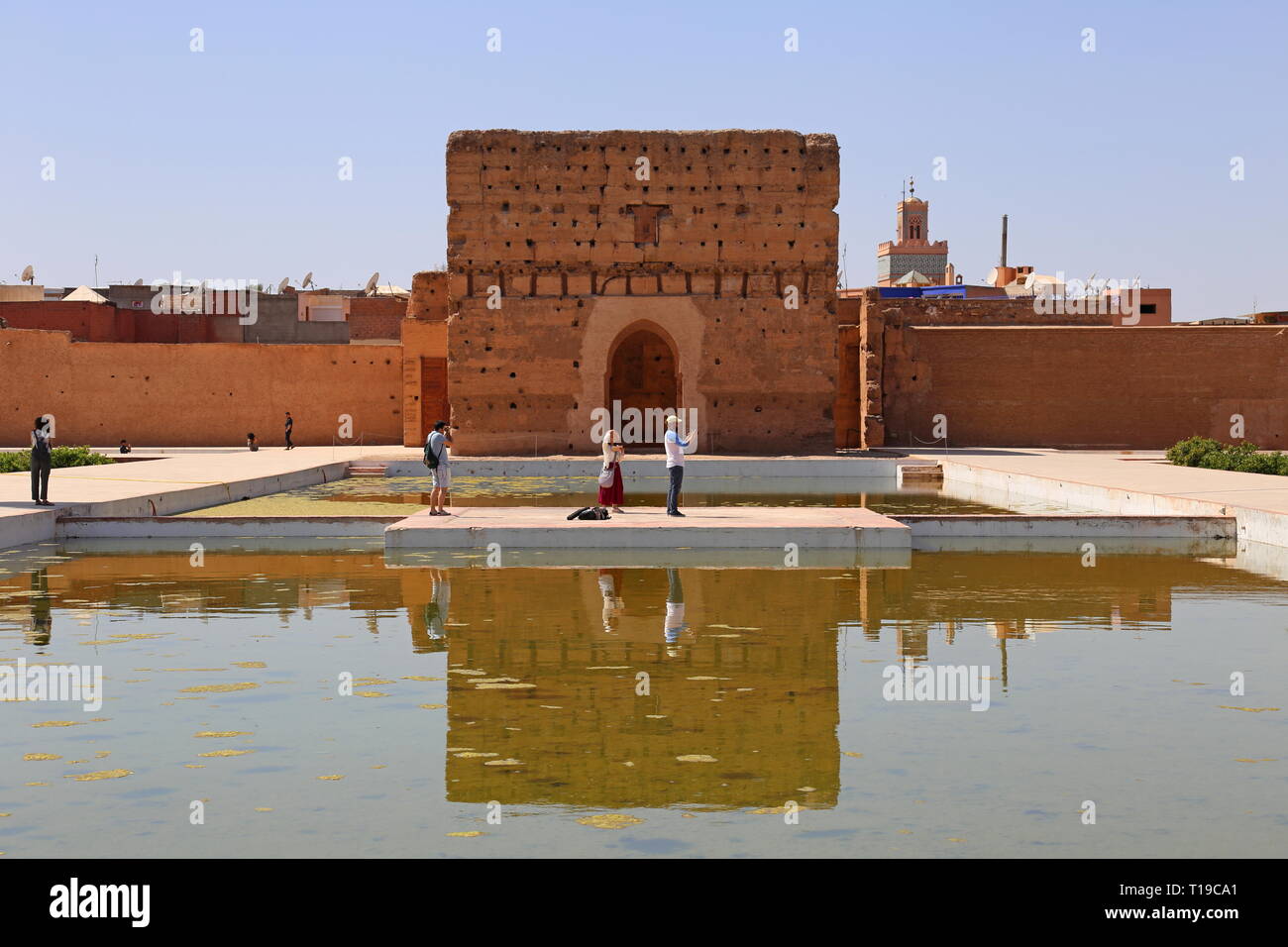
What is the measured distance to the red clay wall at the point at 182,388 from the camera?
3222 cm

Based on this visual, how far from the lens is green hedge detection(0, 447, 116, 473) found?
864 inches

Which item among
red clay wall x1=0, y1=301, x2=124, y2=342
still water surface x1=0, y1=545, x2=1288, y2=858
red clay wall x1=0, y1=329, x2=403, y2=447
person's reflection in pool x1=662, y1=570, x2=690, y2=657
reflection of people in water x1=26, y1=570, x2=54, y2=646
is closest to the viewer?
still water surface x1=0, y1=545, x2=1288, y2=858

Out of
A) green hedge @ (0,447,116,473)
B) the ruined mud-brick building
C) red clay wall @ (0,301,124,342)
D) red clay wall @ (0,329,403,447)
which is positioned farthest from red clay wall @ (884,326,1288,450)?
red clay wall @ (0,301,124,342)

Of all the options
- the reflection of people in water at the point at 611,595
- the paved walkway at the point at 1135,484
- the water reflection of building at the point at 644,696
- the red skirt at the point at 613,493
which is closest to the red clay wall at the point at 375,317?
the paved walkway at the point at 1135,484

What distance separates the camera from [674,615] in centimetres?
914

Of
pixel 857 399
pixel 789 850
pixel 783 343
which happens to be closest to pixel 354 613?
pixel 789 850

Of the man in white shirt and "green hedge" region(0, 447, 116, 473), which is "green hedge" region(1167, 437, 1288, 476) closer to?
the man in white shirt

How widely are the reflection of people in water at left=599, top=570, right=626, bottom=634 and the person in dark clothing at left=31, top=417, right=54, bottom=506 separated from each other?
20.5 ft

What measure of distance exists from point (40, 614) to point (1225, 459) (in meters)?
18.3

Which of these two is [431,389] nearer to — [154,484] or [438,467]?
[154,484]

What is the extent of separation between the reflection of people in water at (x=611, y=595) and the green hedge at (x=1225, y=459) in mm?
13559

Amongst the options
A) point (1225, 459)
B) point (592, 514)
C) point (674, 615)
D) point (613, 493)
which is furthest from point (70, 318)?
point (674, 615)

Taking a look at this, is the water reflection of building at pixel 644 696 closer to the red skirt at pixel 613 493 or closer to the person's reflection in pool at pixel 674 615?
the person's reflection in pool at pixel 674 615

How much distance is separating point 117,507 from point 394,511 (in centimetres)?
289
